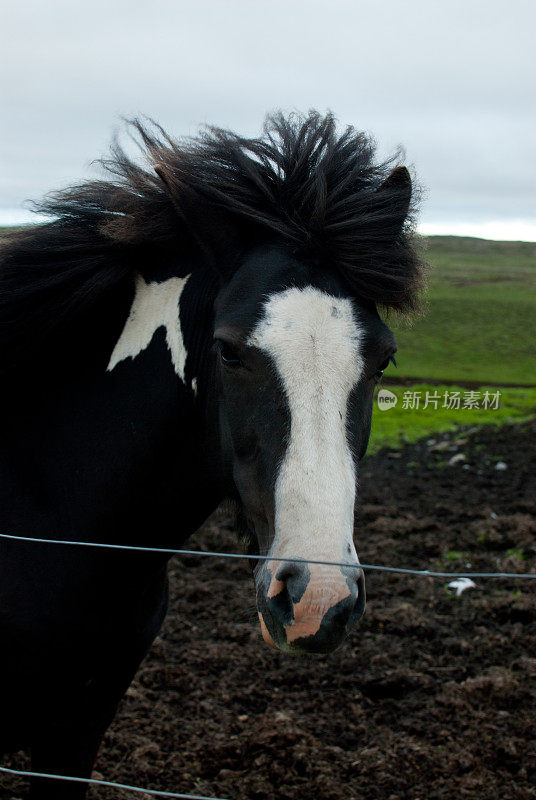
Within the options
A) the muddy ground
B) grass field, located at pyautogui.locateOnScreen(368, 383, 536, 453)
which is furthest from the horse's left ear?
grass field, located at pyautogui.locateOnScreen(368, 383, 536, 453)

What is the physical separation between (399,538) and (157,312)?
632cm

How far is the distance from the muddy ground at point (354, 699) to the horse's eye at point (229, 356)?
3.83 ft

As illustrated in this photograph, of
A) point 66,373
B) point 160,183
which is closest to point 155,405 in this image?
point 66,373

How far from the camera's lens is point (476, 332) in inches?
1401

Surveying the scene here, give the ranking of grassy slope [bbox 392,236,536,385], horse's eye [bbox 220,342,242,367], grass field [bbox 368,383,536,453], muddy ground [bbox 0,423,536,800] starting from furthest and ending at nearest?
1. grassy slope [bbox 392,236,536,385]
2. grass field [bbox 368,383,536,453]
3. muddy ground [bbox 0,423,536,800]
4. horse's eye [bbox 220,342,242,367]

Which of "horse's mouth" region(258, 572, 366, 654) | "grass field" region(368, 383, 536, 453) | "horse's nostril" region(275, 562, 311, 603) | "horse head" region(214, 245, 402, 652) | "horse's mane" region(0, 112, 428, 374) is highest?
"horse's mane" region(0, 112, 428, 374)

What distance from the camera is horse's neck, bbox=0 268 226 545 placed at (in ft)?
9.23

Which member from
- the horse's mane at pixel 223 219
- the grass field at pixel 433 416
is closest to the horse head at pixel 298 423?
the horse's mane at pixel 223 219

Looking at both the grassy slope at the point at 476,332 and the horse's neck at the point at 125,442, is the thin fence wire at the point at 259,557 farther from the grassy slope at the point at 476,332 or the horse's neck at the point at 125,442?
the grassy slope at the point at 476,332

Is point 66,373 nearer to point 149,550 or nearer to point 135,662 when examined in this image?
point 149,550

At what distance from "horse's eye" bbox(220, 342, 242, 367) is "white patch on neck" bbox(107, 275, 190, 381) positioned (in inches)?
14.0

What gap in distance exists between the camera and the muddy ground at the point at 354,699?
4.11 meters

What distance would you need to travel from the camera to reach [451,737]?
448 cm

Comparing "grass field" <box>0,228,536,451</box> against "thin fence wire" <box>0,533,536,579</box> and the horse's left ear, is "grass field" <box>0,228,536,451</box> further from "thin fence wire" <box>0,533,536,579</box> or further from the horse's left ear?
"thin fence wire" <box>0,533,536,579</box>
